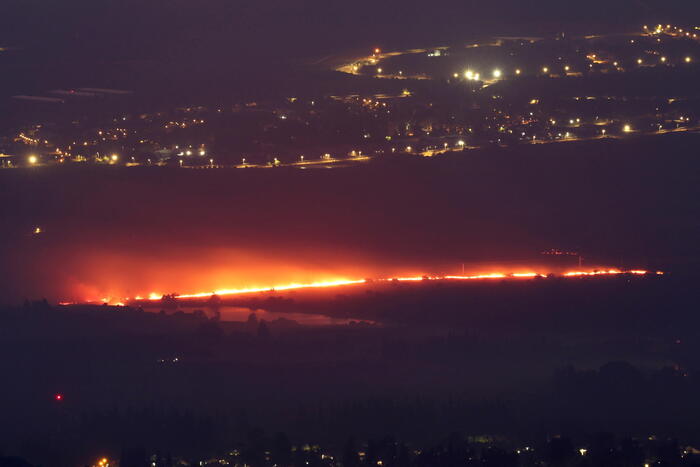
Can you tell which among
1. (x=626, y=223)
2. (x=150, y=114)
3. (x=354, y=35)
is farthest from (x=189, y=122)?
(x=626, y=223)

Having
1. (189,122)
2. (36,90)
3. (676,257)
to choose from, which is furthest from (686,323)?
(36,90)

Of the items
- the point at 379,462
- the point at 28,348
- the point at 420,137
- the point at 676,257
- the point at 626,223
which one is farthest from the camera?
the point at 420,137

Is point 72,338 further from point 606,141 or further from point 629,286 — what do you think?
point 606,141

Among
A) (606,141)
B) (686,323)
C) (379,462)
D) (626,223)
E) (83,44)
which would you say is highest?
(83,44)

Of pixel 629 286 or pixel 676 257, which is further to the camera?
pixel 676 257

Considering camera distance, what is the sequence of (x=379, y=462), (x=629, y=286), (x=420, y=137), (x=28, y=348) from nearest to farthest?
(x=379, y=462) → (x=28, y=348) → (x=629, y=286) → (x=420, y=137)

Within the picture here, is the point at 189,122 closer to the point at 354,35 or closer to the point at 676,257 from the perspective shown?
the point at 354,35

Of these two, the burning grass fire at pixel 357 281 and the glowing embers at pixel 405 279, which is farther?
the glowing embers at pixel 405 279

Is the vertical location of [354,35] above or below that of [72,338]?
above

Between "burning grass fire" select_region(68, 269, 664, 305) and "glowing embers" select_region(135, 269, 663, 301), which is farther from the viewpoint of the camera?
"glowing embers" select_region(135, 269, 663, 301)
